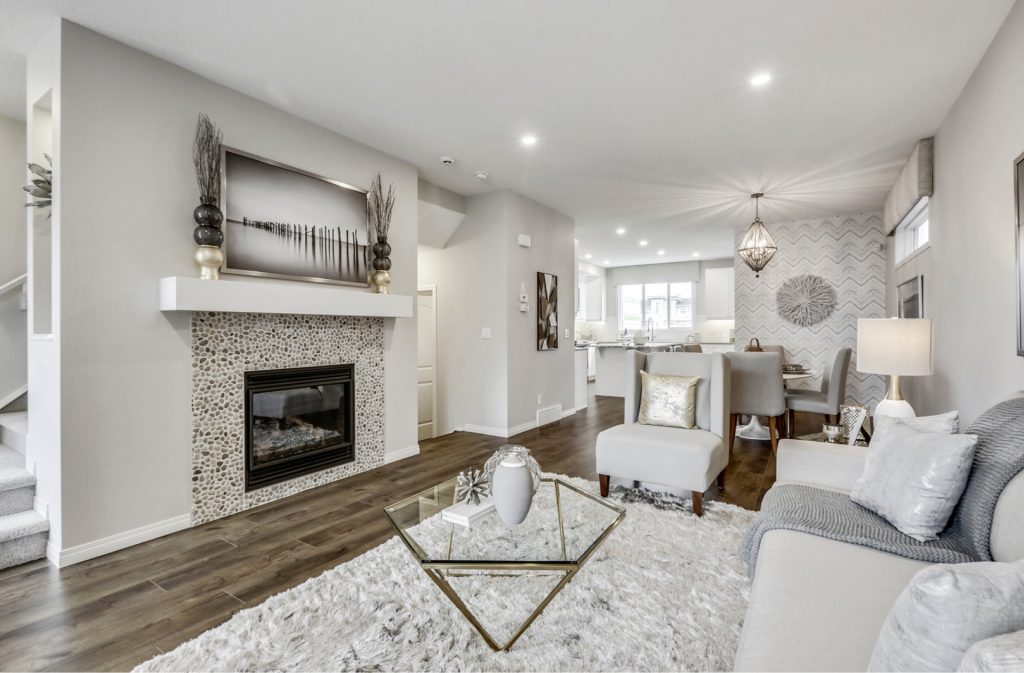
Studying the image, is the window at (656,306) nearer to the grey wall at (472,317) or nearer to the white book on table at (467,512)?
the grey wall at (472,317)

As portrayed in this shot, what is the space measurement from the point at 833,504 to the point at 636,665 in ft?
3.15

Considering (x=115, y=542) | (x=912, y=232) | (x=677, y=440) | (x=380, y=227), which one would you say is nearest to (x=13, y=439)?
(x=115, y=542)

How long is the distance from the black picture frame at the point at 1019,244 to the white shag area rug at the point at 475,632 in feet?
5.32

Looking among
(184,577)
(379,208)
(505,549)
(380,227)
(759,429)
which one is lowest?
(184,577)

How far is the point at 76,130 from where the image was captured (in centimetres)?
240

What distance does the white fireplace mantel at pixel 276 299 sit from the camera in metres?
2.65

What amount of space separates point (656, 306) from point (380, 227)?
25.8 ft

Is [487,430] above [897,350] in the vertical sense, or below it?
below

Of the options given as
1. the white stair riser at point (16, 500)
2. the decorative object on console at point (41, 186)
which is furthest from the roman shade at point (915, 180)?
the white stair riser at point (16, 500)

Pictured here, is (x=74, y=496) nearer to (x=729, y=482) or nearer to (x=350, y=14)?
(x=350, y=14)

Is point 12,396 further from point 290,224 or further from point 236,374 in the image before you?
point 290,224

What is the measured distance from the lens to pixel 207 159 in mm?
2887

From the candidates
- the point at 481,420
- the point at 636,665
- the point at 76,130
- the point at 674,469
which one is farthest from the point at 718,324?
the point at 76,130

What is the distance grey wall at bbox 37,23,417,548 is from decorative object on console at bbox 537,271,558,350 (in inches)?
135
